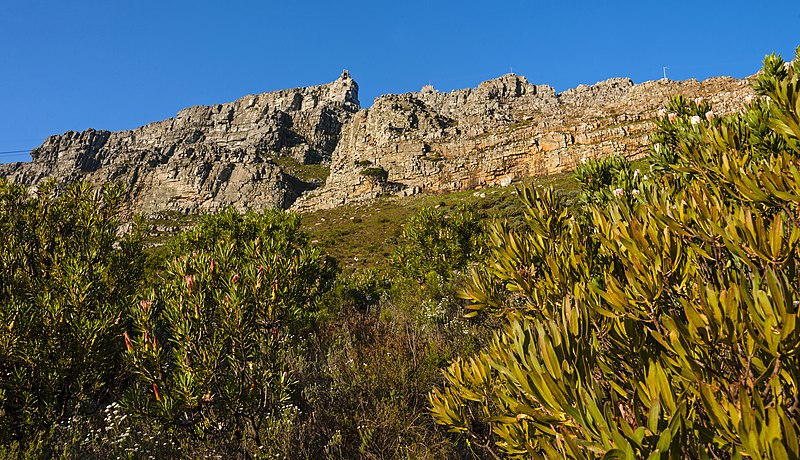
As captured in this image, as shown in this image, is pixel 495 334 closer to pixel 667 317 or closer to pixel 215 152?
pixel 667 317

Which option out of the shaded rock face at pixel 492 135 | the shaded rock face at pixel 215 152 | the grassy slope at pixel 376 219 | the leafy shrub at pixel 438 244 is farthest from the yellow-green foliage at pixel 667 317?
the shaded rock face at pixel 215 152

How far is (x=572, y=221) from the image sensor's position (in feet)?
8.68

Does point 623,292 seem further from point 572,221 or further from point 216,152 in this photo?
point 216,152

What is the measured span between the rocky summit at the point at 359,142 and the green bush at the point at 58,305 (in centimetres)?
2870

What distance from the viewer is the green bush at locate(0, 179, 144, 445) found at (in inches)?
153

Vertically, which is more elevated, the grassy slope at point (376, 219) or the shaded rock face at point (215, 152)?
the shaded rock face at point (215, 152)

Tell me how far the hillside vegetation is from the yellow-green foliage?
0.4 inches

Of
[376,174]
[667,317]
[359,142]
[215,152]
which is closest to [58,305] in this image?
[667,317]

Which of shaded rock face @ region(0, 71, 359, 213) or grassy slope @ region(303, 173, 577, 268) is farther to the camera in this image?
shaded rock face @ region(0, 71, 359, 213)

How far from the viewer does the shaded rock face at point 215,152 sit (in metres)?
77.5

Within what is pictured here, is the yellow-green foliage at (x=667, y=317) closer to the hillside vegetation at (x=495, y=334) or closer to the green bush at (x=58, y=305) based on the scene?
the hillside vegetation at (x=495, y=334)

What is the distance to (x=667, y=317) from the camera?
1.27 metres

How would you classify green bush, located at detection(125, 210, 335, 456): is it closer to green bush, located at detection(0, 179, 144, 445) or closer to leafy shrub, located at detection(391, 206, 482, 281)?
green bush, located at detection(0, 179, 144, 445)

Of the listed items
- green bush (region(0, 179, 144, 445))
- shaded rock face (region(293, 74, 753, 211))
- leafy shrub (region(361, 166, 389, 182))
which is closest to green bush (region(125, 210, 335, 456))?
green bush (region(0, 179, 144, 445))
